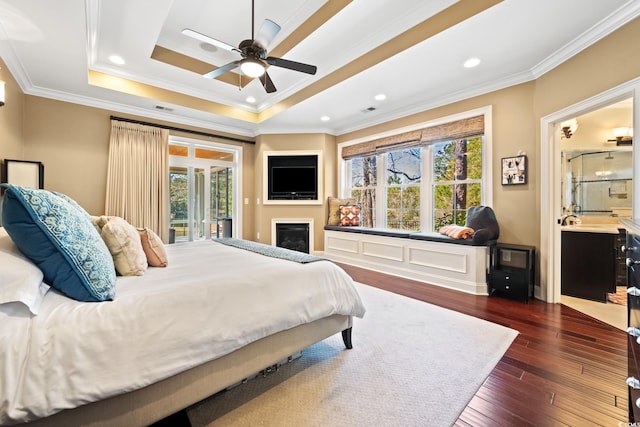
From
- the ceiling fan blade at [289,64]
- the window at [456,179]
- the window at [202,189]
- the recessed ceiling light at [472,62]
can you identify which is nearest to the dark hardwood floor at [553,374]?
the window at [456,179]

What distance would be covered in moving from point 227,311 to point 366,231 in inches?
142

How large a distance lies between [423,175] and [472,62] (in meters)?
1.79

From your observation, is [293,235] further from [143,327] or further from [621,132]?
[621,132]

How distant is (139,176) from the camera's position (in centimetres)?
439

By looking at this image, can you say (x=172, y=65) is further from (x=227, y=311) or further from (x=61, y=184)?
(x=227, y=311)

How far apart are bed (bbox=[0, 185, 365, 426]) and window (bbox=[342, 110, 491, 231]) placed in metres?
3.17

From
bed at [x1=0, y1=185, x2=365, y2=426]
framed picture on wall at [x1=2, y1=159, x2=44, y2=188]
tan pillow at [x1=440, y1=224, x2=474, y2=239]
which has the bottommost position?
bed at [x1=0, y1=185, x2=365, y2=426]

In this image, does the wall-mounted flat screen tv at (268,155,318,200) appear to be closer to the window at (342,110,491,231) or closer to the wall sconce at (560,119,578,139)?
the window at (342,110,491,231)

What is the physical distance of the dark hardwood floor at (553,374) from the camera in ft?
4.70

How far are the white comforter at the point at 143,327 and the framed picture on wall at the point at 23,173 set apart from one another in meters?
2.89

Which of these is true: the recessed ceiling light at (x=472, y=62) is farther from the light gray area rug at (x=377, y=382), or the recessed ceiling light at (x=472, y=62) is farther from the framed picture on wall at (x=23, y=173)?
the framed picture on wall at (x=23, y=173)

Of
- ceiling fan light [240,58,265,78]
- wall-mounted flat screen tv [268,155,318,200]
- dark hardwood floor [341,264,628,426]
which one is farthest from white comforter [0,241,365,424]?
wall-mounted flat screen tv [268,155,318,200]

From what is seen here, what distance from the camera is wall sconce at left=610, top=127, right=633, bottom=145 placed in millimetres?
3916

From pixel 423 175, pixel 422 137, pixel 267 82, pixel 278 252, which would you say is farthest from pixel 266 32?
pixel 423 175
